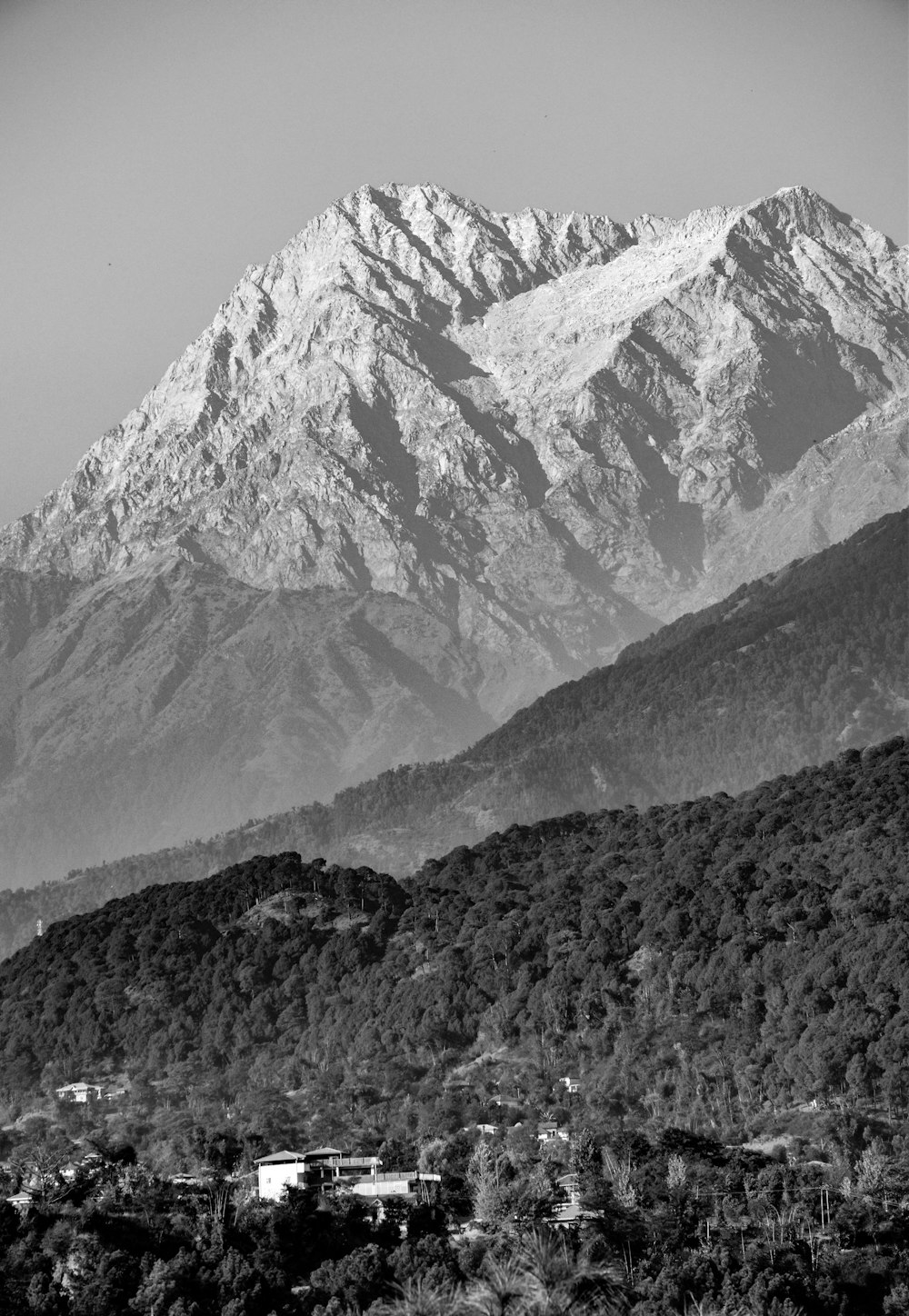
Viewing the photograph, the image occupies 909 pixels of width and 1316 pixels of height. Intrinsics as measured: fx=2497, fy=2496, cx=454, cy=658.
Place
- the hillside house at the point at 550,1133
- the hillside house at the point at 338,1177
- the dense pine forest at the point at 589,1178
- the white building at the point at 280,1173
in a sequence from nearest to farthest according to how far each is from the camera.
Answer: the dense pine forest at the point at 589,1178, the hillside house at the point at 338,1177, the white building at the point at 280,1173, the hillside house at the point at 550,1133

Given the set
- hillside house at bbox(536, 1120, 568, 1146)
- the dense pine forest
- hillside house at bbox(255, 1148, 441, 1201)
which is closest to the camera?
the dense pine forest

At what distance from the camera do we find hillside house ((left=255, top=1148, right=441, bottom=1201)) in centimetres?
13791

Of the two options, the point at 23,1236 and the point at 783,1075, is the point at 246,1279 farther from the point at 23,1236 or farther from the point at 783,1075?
the point at 783,1075

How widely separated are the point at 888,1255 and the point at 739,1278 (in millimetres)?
11087

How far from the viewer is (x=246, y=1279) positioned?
364 feet

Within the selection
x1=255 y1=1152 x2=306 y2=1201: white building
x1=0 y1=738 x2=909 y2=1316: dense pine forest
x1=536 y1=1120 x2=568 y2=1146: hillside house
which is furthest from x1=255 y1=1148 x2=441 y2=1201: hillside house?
x1=536 y1=1120 x2=568 y2=1146: hillside house

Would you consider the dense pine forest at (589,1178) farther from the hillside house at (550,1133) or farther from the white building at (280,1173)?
the white building at (280,1173)

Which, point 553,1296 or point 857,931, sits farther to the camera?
point 857,931

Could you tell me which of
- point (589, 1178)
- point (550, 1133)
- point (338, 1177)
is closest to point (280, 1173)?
point (338, 1177)

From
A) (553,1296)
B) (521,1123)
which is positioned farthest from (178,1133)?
(553,1296)

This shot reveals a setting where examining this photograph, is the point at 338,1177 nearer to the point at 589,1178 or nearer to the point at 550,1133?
the point at 589,1178

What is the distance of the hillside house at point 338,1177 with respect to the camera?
137913 mm

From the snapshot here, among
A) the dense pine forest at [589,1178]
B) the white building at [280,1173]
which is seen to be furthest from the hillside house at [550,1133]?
the white building at [280,1173]

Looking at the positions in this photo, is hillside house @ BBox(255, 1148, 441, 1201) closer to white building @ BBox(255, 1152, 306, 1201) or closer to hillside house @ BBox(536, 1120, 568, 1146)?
white building @ BBox(255, 1152, 306, 1201)
